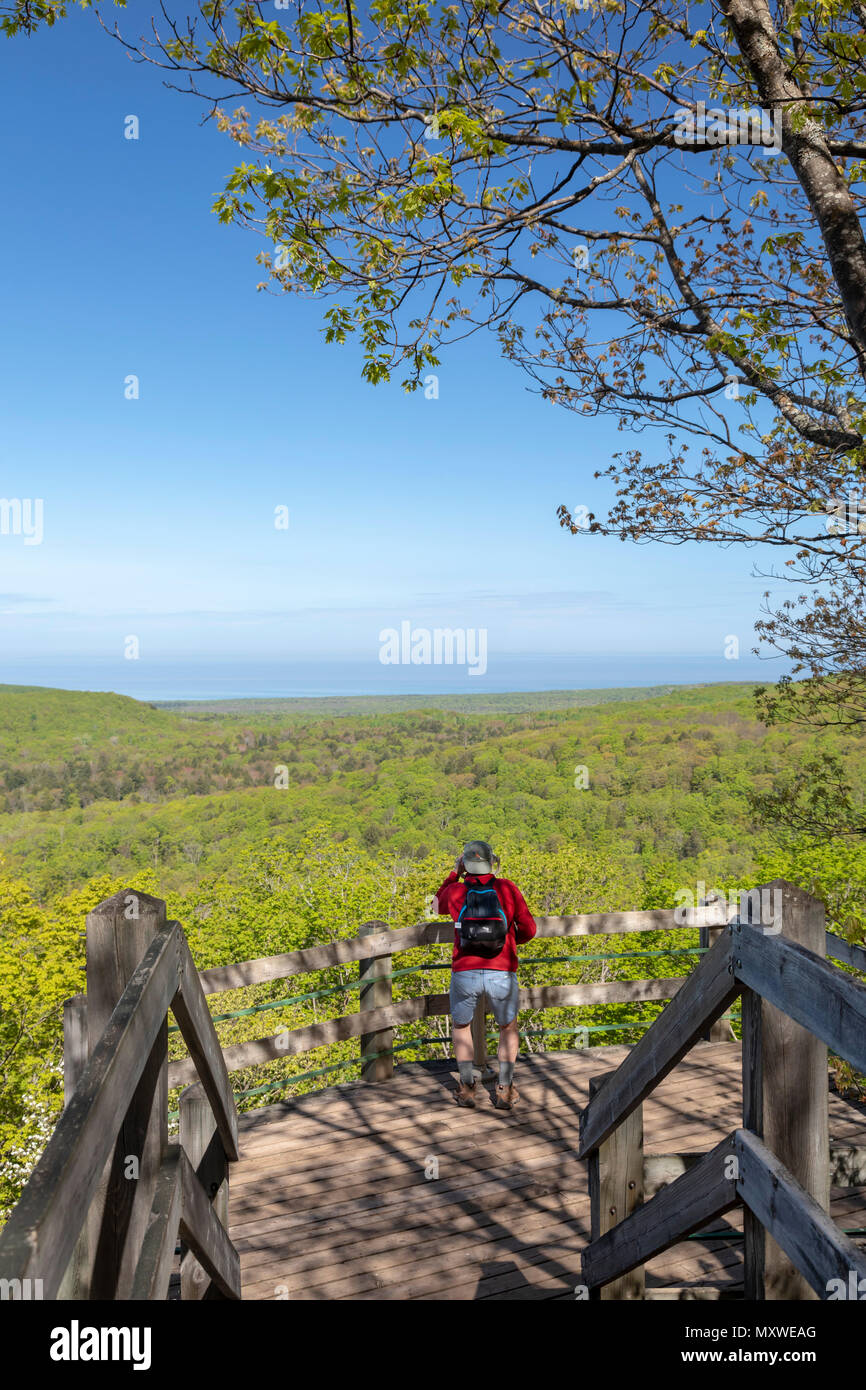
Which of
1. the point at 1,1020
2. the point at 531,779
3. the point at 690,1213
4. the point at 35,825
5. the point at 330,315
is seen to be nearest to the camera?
the point at 690,1213

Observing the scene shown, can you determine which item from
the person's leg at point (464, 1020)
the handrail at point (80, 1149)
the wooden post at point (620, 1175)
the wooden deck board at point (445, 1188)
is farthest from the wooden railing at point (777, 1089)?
the person's leg at point (464, 1020)

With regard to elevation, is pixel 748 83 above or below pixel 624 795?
above

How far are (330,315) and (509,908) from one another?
13.5ft

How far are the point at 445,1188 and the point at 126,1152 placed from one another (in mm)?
3282

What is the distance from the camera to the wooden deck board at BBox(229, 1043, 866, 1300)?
3527 millimetres

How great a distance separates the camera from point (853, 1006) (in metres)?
1.27

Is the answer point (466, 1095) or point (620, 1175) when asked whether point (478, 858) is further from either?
→ point (620, 1175)

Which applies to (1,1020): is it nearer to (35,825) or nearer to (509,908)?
(509,908)

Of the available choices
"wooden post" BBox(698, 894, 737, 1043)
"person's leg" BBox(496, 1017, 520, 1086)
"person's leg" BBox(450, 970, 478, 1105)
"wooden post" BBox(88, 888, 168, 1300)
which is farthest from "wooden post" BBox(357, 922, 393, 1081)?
"wooden post" BBox(88, 888, 168, 1300)

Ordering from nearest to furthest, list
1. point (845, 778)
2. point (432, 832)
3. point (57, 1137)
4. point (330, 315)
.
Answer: point (57, 1137) → point (330, 315) → point (845, 778) → point (432, 832)

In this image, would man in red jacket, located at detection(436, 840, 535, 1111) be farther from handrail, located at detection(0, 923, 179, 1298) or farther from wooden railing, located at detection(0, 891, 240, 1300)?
handrail, located at detection(0, 923, 179, 1298)

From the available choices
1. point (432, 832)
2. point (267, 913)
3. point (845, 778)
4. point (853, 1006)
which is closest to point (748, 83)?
point (853, 1006)

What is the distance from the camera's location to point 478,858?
505 centimetres

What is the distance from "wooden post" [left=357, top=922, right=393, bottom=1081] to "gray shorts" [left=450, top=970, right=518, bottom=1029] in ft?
2.01
